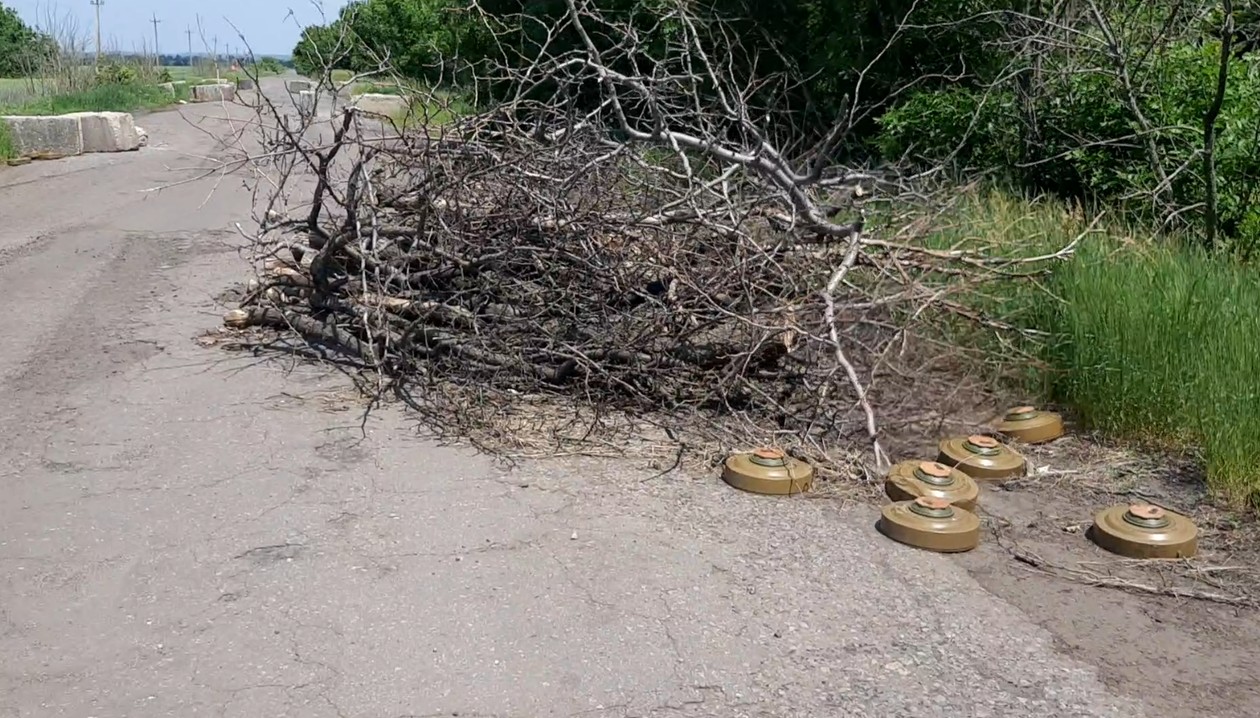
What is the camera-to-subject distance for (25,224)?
11.8 metres

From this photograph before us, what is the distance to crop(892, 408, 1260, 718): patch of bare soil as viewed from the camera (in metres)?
3.70

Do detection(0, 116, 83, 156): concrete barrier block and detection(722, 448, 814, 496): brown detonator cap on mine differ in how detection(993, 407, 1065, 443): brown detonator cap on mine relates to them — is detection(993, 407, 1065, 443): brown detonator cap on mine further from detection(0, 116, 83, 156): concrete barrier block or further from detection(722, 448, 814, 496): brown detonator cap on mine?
detection(0, 116, 83, 156): concrete barrier block

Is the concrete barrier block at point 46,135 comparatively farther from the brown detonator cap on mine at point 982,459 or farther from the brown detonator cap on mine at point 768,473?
the brown detonator cap on mine at point 982,459

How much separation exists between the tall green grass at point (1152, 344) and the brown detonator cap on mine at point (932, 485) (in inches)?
48.3

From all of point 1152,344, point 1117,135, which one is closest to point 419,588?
point 1152,344

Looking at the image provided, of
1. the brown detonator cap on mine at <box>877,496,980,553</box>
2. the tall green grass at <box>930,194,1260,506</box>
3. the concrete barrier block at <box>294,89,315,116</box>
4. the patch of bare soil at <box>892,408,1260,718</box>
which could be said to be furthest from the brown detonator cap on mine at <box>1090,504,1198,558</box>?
the concrete barrier block at <box>294,89,315,116</box>

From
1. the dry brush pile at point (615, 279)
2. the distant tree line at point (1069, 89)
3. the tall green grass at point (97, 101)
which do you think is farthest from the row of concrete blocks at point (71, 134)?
the dry brush pile at point (615, 279)

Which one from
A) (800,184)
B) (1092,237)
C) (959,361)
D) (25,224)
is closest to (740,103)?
(800,184)

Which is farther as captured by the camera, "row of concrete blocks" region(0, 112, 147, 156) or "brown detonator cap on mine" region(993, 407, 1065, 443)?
"row of concrete blocks" region(0, 112, 147, 156)

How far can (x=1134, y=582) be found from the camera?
4391 millimetres

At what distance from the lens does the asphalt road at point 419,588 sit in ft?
11.5

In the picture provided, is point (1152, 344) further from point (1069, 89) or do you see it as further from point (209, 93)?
point (209, 93)

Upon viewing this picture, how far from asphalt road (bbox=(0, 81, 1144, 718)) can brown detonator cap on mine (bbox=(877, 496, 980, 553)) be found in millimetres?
126

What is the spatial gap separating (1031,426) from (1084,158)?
4.45m
